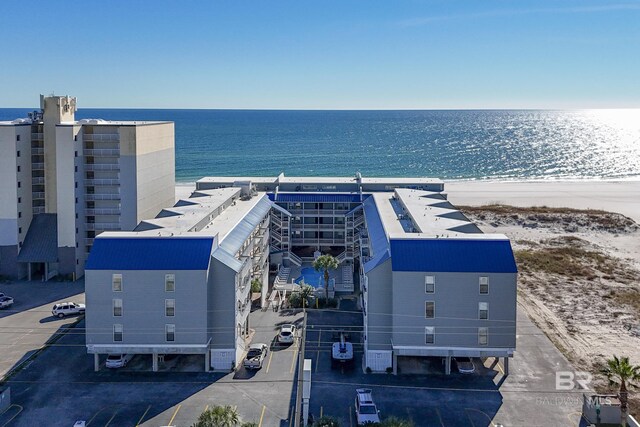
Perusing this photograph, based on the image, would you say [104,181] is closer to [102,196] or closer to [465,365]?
[102,196]

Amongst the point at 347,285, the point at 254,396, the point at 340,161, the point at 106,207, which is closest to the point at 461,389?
the point at 254,396

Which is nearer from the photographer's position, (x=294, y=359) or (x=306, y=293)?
(x=294, y=359)

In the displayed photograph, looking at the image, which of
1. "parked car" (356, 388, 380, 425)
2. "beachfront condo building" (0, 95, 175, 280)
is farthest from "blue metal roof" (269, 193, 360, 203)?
"parked car" (356, 388, 380, 425)

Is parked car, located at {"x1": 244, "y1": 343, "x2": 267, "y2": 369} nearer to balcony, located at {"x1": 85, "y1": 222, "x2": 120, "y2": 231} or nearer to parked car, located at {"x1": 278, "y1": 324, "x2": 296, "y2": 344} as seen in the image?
parked car, located at {"x1": 278, "y1": 324, "x2": 296, "y2": 344}

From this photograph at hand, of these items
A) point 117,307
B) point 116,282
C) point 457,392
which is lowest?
point 457,392

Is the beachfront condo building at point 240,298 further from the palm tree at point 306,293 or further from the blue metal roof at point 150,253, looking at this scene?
the palm tree at point 306,293

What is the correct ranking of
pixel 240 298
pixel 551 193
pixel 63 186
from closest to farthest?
pixel 240 298, pixel 63 186, pixel 551 193

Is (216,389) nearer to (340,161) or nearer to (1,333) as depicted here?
(1,333)

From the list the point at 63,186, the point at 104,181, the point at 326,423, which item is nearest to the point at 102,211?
the point at 104,181
